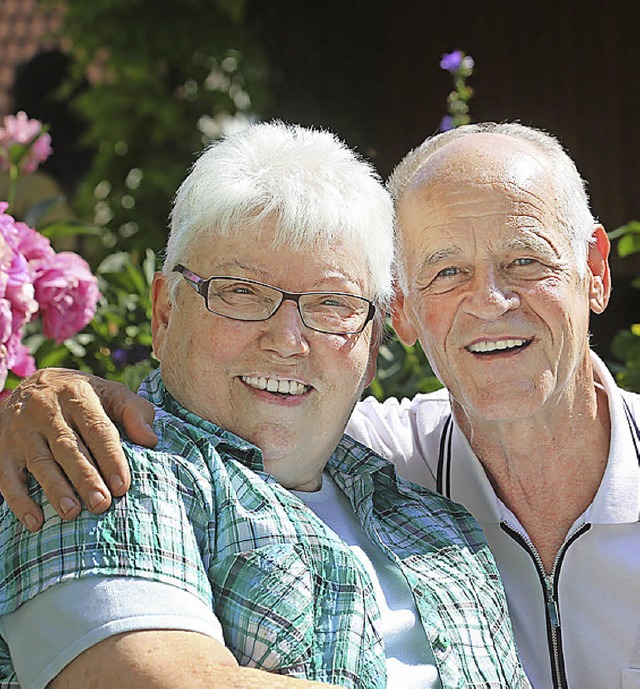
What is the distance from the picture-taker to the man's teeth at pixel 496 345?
2281 millimetres

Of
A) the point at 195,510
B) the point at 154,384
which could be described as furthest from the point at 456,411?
the point at 195,510

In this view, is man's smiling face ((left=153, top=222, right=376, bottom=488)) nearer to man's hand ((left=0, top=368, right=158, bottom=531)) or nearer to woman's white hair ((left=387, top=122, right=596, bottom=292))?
man's hand ((left=0, top=368, right=158, bottom=531))

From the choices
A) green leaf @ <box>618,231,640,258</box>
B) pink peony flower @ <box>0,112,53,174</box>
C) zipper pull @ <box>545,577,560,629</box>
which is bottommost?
zipper pull @ <box>545,577,560,629</box>

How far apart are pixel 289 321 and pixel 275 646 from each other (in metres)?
0.60

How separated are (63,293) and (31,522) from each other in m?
1.23

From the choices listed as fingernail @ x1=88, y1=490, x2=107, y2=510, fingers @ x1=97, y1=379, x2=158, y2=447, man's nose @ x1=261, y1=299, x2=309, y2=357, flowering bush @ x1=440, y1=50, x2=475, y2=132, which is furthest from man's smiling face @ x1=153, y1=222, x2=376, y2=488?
flowering bush @ x1=440, y1=50, x2=475, y2=132

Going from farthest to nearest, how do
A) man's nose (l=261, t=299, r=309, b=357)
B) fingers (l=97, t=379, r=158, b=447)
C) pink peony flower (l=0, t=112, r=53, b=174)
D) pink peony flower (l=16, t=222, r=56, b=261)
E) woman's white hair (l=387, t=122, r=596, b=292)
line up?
pink peony flower (l=0, t=112, r=53, b=174)
pink peony flower (l=16, t=222, r=56, b=261)
woman's white hair (l=387, t=122, r=596, b=292)
man's nose (l=261, t=299, r=309, b=357)
fingers (l=97, t=379, r=158, b=447)

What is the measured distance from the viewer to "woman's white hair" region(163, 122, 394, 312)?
201 cm

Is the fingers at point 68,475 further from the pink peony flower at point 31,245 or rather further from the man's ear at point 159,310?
the pink peony flower at point 31,245

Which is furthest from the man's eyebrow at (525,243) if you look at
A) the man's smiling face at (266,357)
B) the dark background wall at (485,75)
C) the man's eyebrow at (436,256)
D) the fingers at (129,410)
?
the dark background wall at (485,75)

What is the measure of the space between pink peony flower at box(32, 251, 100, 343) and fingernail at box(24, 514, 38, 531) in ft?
3.95

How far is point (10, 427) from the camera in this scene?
1821mm

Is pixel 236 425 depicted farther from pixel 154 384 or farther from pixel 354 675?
pixel 354 675

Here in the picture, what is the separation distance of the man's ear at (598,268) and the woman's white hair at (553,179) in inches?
1.5
